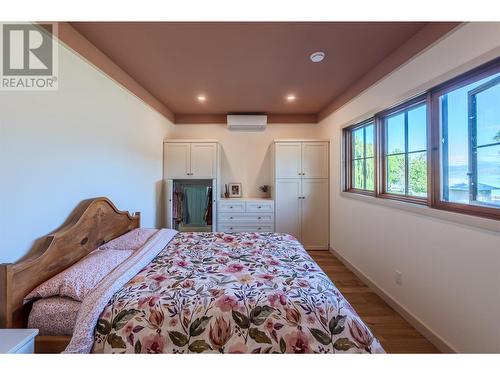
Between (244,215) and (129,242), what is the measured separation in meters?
2.00

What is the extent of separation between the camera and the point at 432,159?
1.80 meters

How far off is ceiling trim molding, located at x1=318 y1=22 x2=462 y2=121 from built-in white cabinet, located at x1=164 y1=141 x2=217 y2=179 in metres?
2.21

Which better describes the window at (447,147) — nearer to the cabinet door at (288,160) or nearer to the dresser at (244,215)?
the cabinet door at (288,160)

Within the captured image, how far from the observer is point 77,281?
1.26 m

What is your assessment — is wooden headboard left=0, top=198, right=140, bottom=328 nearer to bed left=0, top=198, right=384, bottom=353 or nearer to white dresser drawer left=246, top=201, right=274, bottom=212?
bed left=0, top=198, right=384, bottom=353

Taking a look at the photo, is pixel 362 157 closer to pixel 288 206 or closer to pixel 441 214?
pixel 288 206

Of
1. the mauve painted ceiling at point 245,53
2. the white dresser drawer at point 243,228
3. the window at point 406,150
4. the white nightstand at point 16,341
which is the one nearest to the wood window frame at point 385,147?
the window at point 406,150

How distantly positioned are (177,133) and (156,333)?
3.65 m

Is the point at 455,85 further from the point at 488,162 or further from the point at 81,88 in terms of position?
the point at 81,88

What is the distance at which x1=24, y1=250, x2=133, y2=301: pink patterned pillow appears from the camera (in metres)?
1.21

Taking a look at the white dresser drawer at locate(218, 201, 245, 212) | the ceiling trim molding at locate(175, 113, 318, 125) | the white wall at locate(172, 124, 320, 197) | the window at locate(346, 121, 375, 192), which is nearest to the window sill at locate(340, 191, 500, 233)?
the window at locate(346, 121, 375, 192)

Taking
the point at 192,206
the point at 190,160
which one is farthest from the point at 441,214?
the point at 190,160

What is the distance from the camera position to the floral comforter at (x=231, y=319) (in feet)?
3.54
